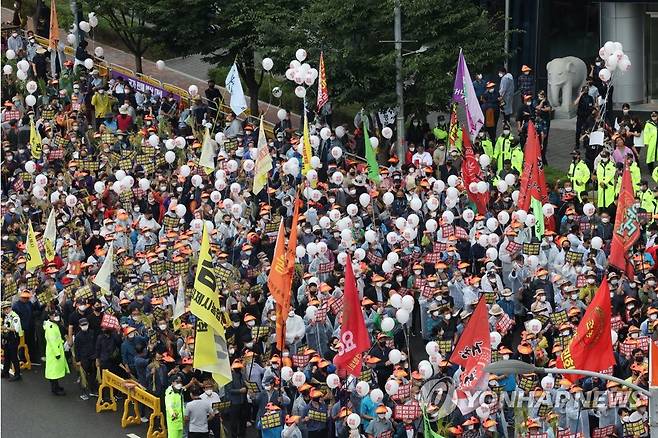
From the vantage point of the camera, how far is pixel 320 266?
29672 millimetres

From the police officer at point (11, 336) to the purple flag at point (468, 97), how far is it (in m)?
9.39

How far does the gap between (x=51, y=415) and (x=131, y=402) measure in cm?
134

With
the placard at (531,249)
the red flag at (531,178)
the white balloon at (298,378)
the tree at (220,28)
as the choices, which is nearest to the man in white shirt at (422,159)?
the red flag at (531,178)

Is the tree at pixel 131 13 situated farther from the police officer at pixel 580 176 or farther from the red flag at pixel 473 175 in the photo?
the police officer at pixel 580 176

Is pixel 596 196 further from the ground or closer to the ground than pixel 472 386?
further from the ground

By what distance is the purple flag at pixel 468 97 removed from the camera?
33.4 m

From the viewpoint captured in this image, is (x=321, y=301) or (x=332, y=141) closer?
(x=321, y=301)

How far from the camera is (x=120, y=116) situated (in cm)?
3897

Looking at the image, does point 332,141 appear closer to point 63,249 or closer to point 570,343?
point 63,249

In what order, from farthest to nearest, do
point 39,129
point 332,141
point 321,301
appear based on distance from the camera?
point 39,129
point 332,141
point 321,301

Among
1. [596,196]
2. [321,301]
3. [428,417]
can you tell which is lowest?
[428,417]

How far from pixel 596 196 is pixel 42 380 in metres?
10.9

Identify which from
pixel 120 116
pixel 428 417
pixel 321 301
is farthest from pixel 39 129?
pixel 428 417

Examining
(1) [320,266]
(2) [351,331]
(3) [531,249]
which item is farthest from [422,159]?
(2) [351,331]
